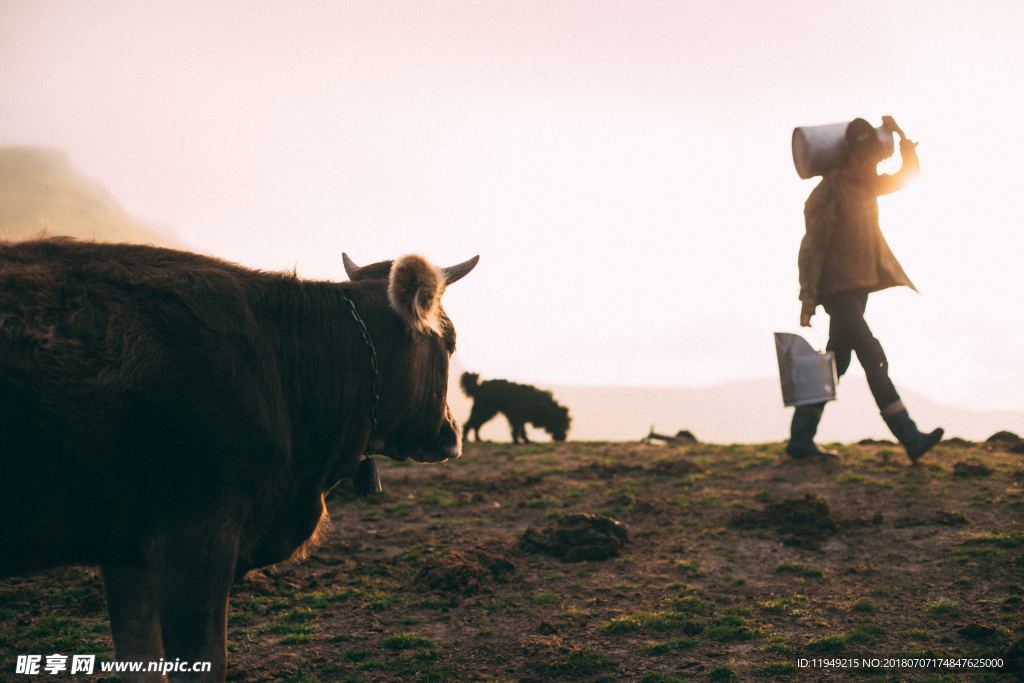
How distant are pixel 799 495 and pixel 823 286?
8.45ft

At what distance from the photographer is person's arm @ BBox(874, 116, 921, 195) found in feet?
36.3

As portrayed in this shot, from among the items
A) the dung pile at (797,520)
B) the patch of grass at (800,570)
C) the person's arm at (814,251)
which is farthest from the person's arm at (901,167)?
the patch of grass at (800,570)

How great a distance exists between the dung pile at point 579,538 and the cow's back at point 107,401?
489cm

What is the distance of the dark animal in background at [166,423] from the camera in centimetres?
379

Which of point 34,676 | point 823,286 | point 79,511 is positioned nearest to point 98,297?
point 79,511

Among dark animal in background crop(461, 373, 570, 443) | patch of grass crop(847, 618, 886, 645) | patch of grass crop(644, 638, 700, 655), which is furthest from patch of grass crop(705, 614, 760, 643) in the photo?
dark animal in background crop(461, 373, 570, 443)

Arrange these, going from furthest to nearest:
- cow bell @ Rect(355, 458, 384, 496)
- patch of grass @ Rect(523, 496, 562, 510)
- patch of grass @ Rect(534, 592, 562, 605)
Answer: patch of grass @ Rect(523, 496, 562, 510) < patch of grass @ Rect(534, 592, 562, 605) < cow bell @ Rect(355, 458, 384, 496)

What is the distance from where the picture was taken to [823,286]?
1094 cm

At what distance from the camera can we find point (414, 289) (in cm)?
489

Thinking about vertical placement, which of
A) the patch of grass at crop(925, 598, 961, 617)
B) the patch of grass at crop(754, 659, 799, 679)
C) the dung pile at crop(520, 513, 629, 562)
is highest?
the dung pile at crop(520, 513, 629, 562)

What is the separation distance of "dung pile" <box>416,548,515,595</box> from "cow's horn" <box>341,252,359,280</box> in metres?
3.12

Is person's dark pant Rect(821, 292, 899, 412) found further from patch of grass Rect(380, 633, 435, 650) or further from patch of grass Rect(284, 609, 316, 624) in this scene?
patch of grass Rect(284, 609, 316, 624)

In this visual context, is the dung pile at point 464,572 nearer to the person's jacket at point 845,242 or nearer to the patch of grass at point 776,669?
the patch of grass at point 776,669

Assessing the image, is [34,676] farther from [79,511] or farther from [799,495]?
[799,495]
